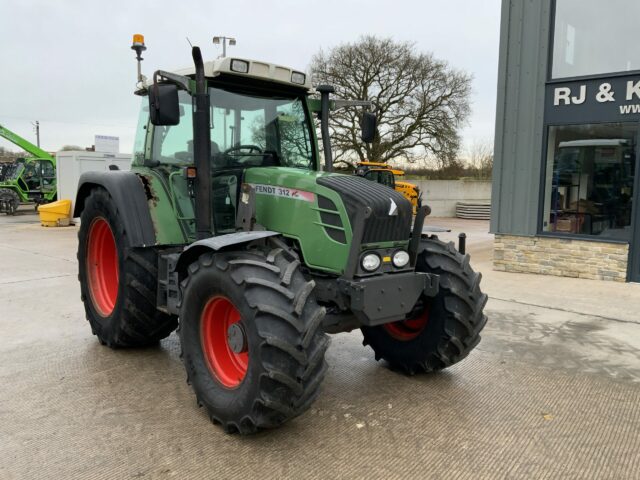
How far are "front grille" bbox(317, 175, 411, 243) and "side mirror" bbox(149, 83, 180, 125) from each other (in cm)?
106

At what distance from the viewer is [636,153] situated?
8.02 metres

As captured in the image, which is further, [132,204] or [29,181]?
[29,181]

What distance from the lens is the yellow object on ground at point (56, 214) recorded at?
16203 mm

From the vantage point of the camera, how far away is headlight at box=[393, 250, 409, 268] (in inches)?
141

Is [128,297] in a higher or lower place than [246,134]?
lower

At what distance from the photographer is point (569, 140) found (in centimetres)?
877

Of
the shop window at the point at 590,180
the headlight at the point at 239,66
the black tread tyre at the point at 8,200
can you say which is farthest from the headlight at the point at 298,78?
the black tread tyre at the point at 8,200

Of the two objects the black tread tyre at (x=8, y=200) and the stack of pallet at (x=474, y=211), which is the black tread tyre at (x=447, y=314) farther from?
the black tread tyre at (x=8, y=200)

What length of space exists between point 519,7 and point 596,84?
5.92 feet

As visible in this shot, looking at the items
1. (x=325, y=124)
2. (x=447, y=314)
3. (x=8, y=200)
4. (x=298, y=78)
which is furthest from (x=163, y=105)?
(x=8, y=200)

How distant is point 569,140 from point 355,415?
278 inches

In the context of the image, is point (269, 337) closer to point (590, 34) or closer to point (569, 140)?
point (569, 140)

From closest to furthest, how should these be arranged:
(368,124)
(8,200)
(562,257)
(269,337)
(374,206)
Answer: (269,337)
(374,206)
(368,124)
(562,257)
(8,200)

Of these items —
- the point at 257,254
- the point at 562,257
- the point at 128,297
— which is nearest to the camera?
the point at 257,254
